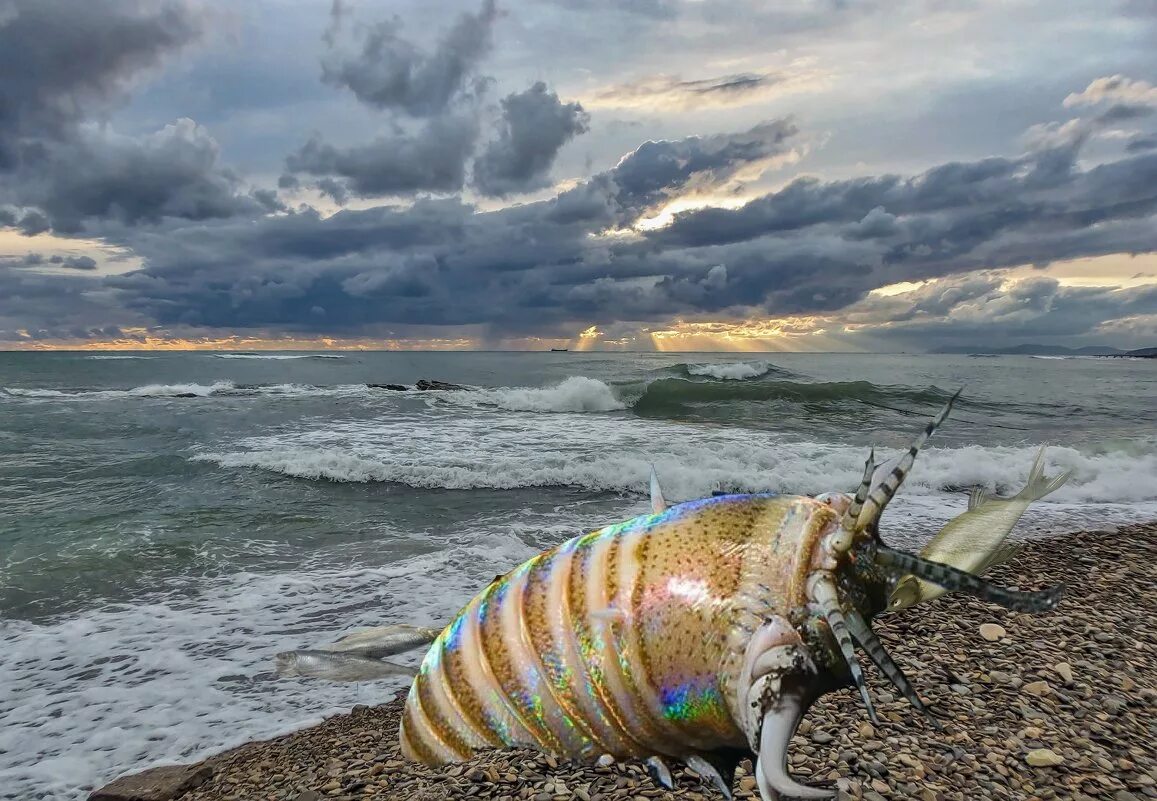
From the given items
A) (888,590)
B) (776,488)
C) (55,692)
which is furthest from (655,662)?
(776,488)

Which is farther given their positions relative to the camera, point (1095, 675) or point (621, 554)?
point (1095, 675)

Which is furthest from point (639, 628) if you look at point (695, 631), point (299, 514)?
point (299, 514)

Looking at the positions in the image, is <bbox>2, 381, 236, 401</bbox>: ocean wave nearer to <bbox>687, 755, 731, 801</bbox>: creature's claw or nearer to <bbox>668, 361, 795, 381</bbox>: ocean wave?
<bbox>668, 361, 795, 381</bbox>: ocean wave

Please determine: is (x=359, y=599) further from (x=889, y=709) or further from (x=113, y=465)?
(x=113, y=465)

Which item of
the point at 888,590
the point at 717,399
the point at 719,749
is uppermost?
the point at 888,590

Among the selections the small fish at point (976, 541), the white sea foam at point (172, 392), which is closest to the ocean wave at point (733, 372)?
the white sea foam at point (172, 392)

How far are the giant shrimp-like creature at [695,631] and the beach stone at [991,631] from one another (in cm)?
419

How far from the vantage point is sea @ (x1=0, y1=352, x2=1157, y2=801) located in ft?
17.4

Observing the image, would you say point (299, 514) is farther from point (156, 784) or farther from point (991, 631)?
point (991, 631)

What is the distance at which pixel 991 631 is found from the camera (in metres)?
5.32

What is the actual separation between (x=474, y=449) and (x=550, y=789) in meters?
14.9

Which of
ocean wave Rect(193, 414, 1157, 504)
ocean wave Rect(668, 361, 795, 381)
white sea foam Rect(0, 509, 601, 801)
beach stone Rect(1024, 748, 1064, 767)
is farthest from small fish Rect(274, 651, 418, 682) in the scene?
ocean wave Rect(668, 361, 795, 381)

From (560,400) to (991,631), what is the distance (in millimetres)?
28794

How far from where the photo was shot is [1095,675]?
15.0ft
